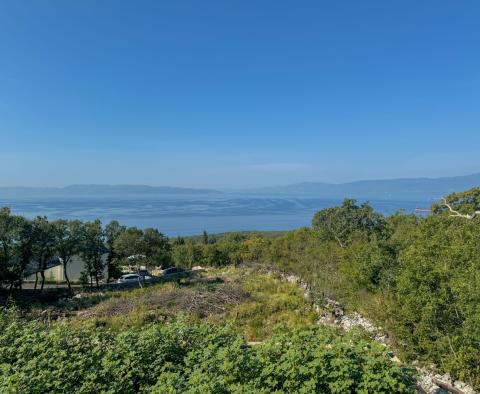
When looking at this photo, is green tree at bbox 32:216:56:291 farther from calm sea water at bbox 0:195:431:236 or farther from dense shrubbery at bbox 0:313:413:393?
calm sea water at bbox 0:195:431:236

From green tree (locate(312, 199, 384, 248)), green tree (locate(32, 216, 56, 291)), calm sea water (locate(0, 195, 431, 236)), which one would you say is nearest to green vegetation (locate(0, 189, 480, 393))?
green tree (locate(32, 216, 56, 291))

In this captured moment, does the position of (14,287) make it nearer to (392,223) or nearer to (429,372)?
(429,372)

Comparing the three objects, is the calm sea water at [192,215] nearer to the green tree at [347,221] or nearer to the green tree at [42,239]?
the green tree at [347,221]

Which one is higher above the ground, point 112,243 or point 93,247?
point 93,247

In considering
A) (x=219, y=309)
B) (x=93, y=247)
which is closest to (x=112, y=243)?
(x=93, y=247)

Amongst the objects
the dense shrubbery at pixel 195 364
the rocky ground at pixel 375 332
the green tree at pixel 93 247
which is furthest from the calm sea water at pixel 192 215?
the dense shrubbery at pixel 195 364

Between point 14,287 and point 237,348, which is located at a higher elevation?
point 237,348

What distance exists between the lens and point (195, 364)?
12.1 ft

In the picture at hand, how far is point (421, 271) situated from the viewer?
257 inches

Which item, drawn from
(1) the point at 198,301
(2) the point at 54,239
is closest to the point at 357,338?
(1) the point at 198,301

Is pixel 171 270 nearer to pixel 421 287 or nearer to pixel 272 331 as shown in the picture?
pixel 272 331

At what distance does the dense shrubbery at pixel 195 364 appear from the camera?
3131mm

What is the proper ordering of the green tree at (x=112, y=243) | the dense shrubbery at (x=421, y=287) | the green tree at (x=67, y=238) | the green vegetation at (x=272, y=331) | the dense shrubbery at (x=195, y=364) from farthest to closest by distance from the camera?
the green tree at (x=112, y=243), the green tree at (x=67, y=238), the dense shrubbery at (x=421, y=287), the green vegetation at (x=272, y=331), the dense shrubbery at (x=195, y=364)

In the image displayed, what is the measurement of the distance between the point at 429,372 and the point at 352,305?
4773 millimetres
